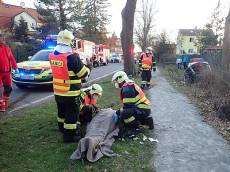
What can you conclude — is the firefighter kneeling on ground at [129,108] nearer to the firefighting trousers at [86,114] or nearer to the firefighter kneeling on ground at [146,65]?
the firefighting trousers at [86,114]

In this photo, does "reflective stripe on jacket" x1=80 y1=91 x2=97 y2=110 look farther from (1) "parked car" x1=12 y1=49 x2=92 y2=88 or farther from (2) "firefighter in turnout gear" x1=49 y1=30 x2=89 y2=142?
(1) "parked car" x1=12 y1=49 x2=92 y2=88

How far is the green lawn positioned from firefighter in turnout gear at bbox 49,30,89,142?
1.20 feet

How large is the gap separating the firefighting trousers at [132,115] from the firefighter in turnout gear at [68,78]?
3.53 feet

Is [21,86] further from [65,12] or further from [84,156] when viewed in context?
[65,12]

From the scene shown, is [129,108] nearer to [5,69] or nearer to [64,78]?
[64,78]

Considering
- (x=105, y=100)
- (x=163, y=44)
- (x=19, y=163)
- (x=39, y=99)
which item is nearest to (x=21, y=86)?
(x=39, y=99)

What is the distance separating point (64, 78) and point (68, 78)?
0.08 m

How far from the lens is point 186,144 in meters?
6.94

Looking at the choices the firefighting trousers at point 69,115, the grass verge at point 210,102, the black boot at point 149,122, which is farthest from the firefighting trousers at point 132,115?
the grass verge at point 210,102

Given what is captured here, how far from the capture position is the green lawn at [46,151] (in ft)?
17.7

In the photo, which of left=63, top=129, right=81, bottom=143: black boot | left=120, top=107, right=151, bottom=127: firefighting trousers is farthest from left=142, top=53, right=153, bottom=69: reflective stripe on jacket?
left=63, top=129, right=81, bottom=143: black boot

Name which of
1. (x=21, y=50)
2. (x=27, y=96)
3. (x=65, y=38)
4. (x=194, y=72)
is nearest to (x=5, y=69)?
(x=27, y=96)

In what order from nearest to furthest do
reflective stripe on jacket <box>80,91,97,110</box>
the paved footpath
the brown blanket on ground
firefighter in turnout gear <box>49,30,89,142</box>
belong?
the brown blanket on ground
the paved footpath
firefighter in turnout gear <box>49,30,89,142</box>
reflective stripe on jacket <box>80,91,97,110</box>

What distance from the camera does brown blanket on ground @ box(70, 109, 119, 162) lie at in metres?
5.54
